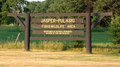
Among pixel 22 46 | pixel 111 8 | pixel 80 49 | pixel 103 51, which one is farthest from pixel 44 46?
pixel 111 8

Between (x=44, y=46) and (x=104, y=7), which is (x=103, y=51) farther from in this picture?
(x=104, y=7)

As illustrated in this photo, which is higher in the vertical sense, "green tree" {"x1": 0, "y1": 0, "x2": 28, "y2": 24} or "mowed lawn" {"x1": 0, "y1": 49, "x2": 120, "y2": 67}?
"green tree" {"x1": 0, "y1": 0, "x2": 28, "y2": 24}

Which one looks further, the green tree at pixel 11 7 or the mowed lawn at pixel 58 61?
the green tree at pixel 11 7

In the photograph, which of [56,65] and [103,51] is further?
[103,51]

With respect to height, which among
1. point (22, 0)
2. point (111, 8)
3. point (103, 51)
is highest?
point (22, 0)

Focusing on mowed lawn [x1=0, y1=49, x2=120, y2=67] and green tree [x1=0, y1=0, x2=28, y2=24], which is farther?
green tree [x1=0, y1=0, x2=28, y2=24]

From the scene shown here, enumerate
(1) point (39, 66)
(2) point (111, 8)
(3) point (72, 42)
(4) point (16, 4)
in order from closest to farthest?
(1) point (39, 66) < (3) point (72, 42) < (2) point (111, 8) < (4) point (16, 4)

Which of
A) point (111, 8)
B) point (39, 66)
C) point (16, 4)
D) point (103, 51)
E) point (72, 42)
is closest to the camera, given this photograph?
point (39, 66)

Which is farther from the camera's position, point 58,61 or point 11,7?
point 11,7

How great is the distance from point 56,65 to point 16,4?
2101 inches

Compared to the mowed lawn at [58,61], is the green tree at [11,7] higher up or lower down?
higher up

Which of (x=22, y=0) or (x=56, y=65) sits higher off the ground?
(x=22, y=0)

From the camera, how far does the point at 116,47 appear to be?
1353cm

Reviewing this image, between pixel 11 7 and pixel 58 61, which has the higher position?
pixel 11 7
